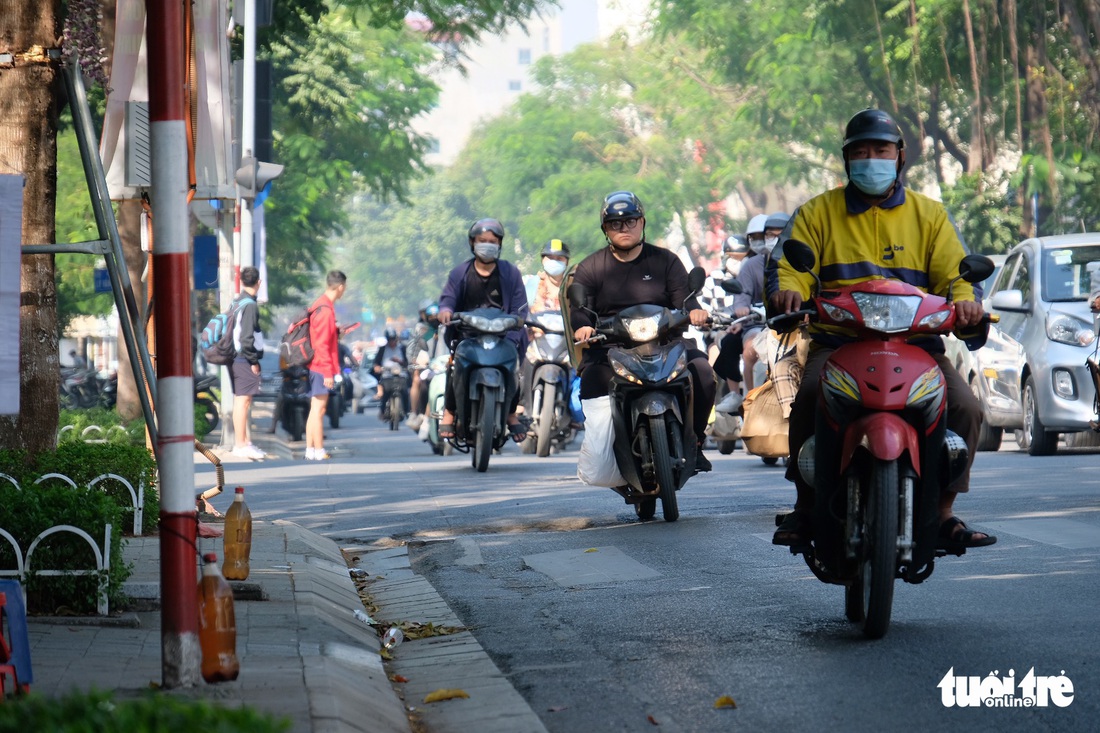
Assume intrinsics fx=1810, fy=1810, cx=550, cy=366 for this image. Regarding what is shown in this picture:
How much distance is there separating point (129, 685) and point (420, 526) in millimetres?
5748

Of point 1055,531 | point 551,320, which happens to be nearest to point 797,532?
point 1055,531

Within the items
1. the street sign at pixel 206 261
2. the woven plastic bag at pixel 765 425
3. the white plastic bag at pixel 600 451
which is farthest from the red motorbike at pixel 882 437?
the street sign at pixel 206 261

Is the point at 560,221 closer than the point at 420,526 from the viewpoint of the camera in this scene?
No

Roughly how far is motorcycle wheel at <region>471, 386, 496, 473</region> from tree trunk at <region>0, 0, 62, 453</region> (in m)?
6.25

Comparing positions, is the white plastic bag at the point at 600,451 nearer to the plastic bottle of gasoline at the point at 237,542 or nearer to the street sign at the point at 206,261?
the plastic bottle of gasoline at the point at 237,542

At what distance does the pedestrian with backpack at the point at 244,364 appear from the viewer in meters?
19.5

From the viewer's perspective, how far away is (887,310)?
6.16m

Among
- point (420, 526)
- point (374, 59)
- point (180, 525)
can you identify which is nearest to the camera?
point (180, 525)

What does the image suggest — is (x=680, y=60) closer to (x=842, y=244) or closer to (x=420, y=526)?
(x=420, y=526)

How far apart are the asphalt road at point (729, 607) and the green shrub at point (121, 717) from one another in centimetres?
208

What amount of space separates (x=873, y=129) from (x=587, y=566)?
2.99m

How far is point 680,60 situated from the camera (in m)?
52.5

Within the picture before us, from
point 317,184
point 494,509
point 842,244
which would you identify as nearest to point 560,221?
point 317,184

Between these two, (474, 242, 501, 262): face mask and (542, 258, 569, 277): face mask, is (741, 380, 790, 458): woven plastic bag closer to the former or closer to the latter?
(474, 242, 501, 262): face mask
